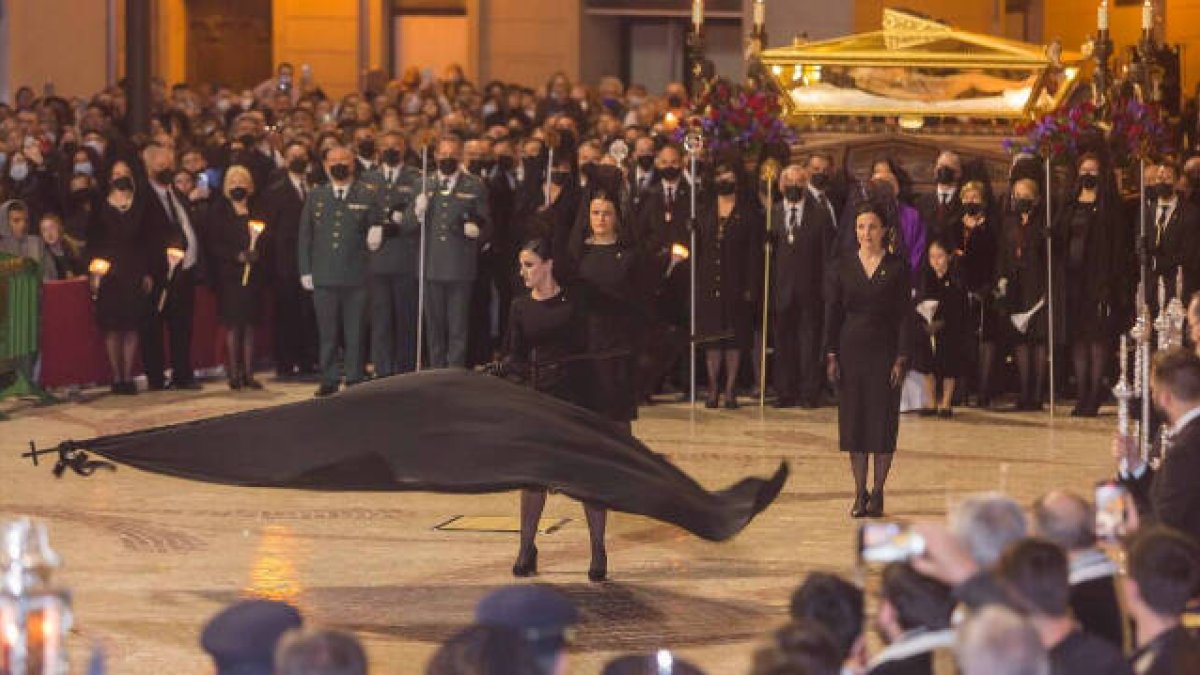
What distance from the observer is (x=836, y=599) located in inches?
267

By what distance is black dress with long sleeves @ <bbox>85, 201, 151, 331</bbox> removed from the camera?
67.7 feet

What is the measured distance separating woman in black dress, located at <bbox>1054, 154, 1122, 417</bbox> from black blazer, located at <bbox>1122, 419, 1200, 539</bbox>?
36.0 feet

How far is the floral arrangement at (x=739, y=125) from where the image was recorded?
71.1 feet

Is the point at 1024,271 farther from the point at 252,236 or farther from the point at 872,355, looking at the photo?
the point at 252,236

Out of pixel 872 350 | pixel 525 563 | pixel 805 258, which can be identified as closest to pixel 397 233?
pixel 805 258

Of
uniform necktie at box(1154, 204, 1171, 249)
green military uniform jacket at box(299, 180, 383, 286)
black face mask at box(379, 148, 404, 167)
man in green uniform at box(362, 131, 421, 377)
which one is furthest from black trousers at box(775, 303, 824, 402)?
black face mask at box(379, 148, 404, 167)

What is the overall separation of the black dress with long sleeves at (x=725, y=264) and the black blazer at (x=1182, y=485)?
11199mm

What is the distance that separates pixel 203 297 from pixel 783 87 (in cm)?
548

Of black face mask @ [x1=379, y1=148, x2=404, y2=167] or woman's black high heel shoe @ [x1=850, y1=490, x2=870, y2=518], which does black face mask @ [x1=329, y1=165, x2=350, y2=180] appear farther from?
woman's black high heel shoe @ [x1=850, y1=490, x2=870, y2=518]

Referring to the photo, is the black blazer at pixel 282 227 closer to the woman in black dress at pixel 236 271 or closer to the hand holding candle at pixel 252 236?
the hand holding candle at pixel 252 236

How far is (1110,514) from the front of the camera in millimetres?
8008

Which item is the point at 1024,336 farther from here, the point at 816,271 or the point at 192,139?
the point at 192,139

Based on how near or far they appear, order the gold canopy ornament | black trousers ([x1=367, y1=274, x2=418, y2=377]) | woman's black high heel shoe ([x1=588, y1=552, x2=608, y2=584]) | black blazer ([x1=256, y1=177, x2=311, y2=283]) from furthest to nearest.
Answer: the gold canopy ornament < black blazer ([x1=256, y1=177, x2=311, y2=283]) < black trousers ([x1=367, y1=274, x2=418, y2=377]) < woman's black high heel shoe ([x1=588, y1=552, x2=608, y2=584])

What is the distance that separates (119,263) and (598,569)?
9.00m
